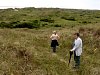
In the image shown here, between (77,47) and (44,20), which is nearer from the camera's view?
(77,47)

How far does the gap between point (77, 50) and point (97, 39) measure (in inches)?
384

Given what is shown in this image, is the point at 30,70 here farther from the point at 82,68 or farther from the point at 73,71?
the point at 82,68

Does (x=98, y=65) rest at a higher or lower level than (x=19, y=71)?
lower

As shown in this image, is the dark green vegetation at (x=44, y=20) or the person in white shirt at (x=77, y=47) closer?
the person in white shirt at (x=77, y=47)

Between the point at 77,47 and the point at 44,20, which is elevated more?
the point at 77,47

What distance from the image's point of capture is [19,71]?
458 inches

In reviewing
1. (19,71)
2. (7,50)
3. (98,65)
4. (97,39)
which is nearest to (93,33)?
(97,39)

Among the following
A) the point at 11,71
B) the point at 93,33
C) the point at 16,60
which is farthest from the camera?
the point at 93,33

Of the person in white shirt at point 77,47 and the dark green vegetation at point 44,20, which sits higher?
the person in white shirt at point 77,47

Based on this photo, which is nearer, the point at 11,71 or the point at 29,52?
the point at 11,71

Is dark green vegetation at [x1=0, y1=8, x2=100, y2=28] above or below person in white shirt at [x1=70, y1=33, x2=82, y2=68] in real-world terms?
below

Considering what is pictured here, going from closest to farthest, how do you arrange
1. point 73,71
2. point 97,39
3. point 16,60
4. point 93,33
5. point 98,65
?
point 16,60
point 73,71
point 98,65
point 97,39
point 93,33

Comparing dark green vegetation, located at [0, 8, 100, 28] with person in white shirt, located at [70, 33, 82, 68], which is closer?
person in white shirt, located at [70, 33, 82, 68]

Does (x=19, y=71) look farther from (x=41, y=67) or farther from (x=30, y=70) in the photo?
(x=41, y=67)
